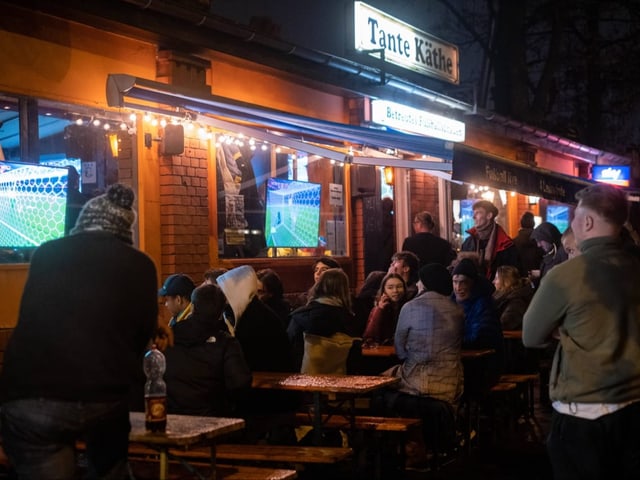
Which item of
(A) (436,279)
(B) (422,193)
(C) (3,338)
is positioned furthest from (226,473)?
(B) (422,193)

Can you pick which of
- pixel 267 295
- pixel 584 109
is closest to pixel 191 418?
pixel 267 295

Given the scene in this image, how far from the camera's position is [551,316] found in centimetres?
436

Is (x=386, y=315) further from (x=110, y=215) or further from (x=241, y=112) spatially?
(x=110, y=215)

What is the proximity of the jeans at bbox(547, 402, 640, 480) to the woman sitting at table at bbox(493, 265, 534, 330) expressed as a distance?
602 centimetres

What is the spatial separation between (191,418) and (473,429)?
4.37 meters

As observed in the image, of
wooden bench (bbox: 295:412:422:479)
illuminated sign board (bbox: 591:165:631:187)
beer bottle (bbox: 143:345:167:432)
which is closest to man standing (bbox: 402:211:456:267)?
wooden bench (bbox: 295:412:422:479)

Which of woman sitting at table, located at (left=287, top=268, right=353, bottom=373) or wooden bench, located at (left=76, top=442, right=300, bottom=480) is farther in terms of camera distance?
woman sitting at table, located at (left=287, top=268, right=353, bottom=373)

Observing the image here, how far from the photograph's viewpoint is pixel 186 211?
1038cm

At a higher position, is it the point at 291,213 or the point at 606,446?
the point at 291,213

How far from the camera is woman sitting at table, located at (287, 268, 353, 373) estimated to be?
25.4 feet

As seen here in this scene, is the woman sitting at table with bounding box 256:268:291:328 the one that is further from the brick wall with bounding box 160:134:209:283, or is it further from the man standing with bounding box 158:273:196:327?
the brick wall with bounding box 160:134:209:283

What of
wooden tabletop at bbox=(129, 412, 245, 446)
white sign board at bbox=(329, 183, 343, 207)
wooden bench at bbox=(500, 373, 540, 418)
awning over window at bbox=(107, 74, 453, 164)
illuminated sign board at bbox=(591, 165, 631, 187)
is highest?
illuminated sign board at bbox=(591, 165, 631, 187)

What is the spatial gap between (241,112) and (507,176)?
12.2ft

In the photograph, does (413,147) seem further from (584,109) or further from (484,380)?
(584,109)
